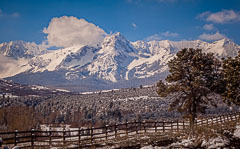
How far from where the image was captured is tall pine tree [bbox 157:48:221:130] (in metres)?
36.8

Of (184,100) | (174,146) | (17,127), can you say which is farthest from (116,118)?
(174,146)

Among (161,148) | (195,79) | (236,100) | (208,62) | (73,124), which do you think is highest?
(208,62)

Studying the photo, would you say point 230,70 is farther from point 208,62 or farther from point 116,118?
point 116,118

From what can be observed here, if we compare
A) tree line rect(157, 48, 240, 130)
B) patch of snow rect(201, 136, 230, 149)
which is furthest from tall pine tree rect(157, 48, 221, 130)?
patch of snow rect(201, 136, 230, 149)

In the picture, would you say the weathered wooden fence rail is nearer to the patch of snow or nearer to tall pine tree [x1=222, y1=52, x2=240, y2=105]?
tall pine tree [x1=222, y1=52, x2=240, y2=105]

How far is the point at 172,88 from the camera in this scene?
38031 mm

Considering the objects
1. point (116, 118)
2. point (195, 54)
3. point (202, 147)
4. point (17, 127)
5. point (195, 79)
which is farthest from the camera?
point (116, 118)

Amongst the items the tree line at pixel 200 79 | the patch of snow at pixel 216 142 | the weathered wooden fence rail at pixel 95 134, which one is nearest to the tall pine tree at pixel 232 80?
the tree line at pixel 200 79

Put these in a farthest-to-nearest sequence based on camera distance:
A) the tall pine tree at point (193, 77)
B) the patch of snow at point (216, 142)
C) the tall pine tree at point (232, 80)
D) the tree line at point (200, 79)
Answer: the tall pine tree at point (193, 77) → the tree line at point (200, 79) → the tall pine tree at point (232, 80) → the patch of snow at point (216, 142)

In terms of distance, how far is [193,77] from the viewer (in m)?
37.0

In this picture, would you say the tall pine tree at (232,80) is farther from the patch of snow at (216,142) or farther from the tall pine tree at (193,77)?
the patch of snow at (216,142)

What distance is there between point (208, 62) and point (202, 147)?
2323 cm

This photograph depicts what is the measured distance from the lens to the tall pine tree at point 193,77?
121 ft

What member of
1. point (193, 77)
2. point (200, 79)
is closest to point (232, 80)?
point (200, 79)
